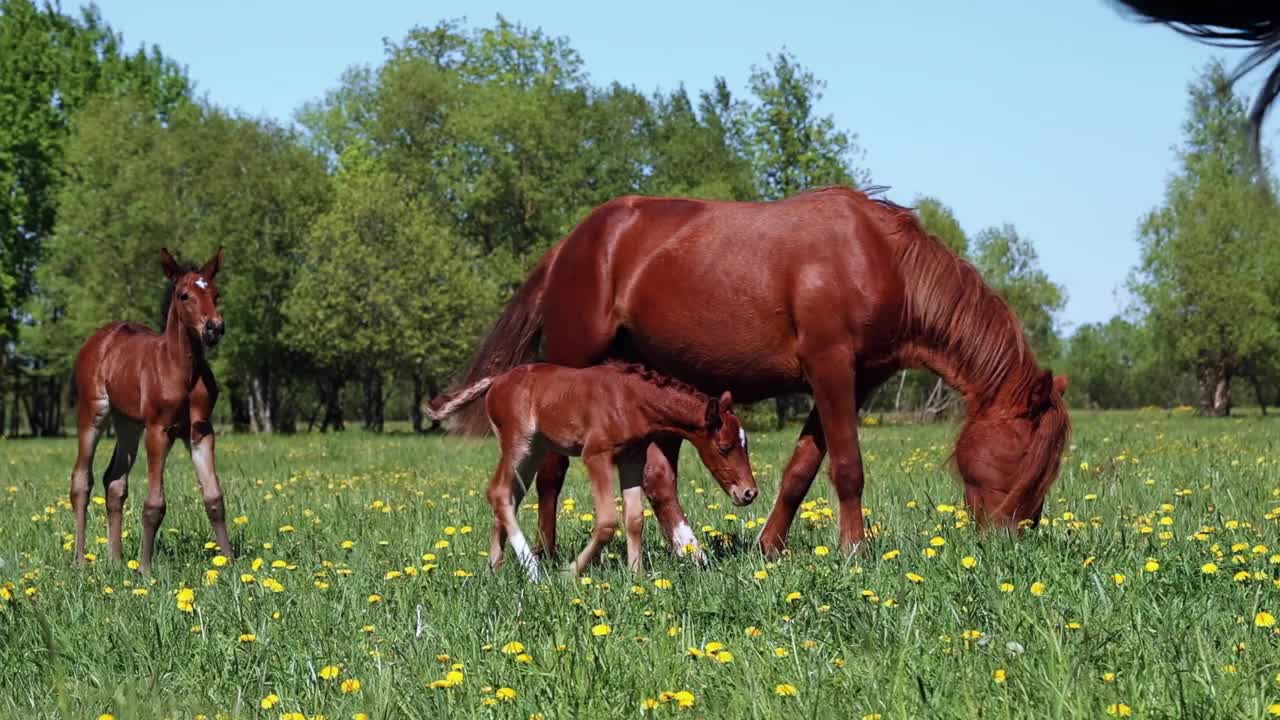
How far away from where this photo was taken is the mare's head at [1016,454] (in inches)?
294

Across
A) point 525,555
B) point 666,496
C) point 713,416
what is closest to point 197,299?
point 525,555

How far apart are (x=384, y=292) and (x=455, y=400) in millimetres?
39438

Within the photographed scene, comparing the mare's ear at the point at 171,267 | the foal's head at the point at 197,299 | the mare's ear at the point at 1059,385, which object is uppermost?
the mare's ear at the point at 171,267

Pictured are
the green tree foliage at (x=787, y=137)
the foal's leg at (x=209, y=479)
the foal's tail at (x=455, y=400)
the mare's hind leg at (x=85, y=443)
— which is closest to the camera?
the foal's tail at (x=455, y=400)

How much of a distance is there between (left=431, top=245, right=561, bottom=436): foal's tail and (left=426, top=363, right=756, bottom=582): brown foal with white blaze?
3.31ft

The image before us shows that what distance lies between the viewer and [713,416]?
730cm

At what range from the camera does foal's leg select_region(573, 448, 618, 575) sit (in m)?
7.00

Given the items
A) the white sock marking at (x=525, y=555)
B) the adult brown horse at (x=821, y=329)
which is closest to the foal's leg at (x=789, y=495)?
the adult brown horse at (x=821, y=329)

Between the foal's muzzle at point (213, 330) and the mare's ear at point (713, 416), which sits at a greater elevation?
the foal's muzzle at point (213, 330)

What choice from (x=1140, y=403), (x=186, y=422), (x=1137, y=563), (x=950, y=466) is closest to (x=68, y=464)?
(x=186, y=422)

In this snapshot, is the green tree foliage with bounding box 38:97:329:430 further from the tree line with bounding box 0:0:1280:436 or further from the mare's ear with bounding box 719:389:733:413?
the mare's ear with bounding box 719:389:733:413

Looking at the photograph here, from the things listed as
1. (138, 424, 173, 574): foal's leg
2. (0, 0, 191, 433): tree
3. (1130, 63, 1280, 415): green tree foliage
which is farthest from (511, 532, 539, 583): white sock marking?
(1130, 63, 1280, 415): green tree foliage

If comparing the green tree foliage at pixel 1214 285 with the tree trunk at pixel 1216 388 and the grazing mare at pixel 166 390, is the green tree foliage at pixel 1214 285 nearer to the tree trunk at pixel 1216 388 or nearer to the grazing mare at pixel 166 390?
the tree trunk at pixel 1216 388

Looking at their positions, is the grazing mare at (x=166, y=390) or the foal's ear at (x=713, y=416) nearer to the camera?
the foal's ear at (x=713, y=416)
